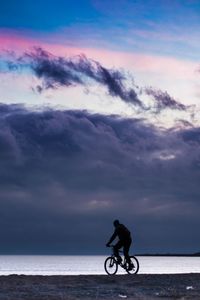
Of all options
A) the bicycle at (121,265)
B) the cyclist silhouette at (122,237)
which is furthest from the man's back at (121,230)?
the bicycle at (121,265)

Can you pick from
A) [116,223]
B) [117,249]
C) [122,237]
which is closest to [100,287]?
[116,223]

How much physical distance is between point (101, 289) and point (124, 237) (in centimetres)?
770

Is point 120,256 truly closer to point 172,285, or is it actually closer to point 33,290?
point 172,285

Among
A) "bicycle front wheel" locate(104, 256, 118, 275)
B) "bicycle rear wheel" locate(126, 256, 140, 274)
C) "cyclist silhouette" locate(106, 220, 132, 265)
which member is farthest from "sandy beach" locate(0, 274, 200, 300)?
"bicycle front wheel" locate(104, 256, 118, 275)

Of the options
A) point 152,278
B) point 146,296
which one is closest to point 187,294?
point 146,296

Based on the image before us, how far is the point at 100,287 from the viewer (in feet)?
82.8

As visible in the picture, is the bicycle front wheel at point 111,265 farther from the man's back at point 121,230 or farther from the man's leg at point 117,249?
the man's back at point 121,230

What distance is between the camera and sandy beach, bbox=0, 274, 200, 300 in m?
22.8

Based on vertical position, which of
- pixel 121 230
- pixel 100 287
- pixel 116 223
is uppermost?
pixel 116 223

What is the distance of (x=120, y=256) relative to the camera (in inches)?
1292

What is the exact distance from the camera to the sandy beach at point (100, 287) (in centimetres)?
2277

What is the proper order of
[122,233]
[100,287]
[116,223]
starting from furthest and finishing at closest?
[122,233]
[116,223]
[100,287]

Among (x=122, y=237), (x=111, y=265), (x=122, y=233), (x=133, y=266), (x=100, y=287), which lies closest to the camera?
(x=100, y=287)

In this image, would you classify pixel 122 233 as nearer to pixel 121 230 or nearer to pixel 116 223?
pixel 121 230
